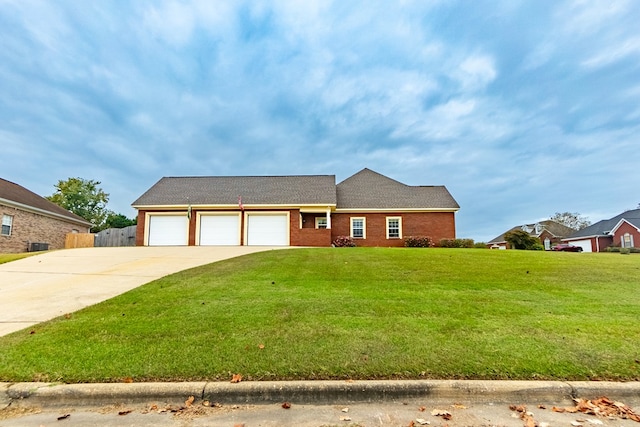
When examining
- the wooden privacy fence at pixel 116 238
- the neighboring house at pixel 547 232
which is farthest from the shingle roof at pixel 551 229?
the wooden privacy fence at pixel 116 238

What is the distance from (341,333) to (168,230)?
69.7ft

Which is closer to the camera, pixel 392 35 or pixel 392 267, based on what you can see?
pixel 392 267

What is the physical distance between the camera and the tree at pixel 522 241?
23341 millimetres

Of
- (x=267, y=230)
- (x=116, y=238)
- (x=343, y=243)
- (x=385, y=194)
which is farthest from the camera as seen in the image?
(x=116, y=238)

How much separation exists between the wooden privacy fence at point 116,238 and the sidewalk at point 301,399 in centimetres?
2477

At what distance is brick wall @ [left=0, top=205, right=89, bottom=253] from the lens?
68.5 feet

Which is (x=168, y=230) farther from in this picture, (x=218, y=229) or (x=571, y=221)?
(x=571, y=221)

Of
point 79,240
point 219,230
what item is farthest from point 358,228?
point 79,240

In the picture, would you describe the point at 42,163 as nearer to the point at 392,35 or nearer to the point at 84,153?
the point at 84,153

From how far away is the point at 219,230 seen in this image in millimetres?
22844

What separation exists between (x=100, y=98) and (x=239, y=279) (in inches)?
991

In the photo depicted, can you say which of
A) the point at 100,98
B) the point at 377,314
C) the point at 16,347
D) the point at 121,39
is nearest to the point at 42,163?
the point at 100,98

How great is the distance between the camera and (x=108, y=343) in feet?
14.8

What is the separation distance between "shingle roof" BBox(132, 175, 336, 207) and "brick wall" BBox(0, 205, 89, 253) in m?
7.05
